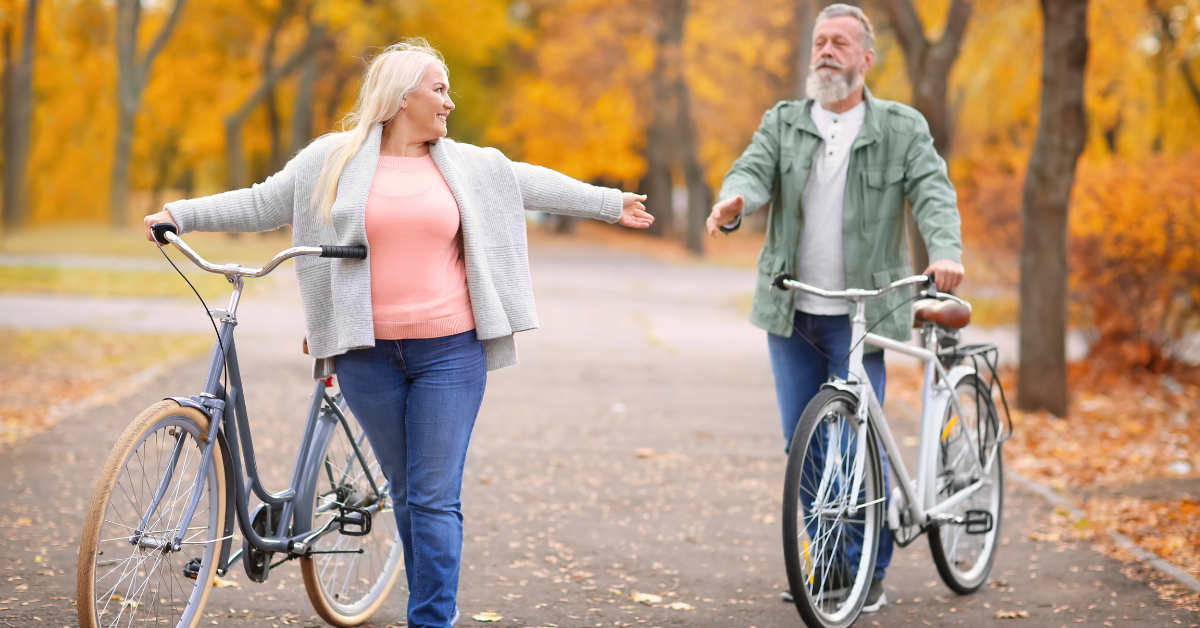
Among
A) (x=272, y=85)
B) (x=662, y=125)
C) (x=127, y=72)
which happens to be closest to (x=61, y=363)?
(x=127, y=72)

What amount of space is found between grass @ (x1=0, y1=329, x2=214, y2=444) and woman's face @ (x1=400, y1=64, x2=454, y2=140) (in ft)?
15.8

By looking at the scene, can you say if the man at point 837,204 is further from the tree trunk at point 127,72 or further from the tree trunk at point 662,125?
the tree trunk at point 127,72

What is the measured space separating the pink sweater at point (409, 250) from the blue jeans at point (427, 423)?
65 millimetres

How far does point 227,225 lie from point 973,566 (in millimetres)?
3241

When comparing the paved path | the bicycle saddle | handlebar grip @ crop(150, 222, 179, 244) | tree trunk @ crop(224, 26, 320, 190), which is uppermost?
tree trunk @ crop(224, 26, 320, 190)

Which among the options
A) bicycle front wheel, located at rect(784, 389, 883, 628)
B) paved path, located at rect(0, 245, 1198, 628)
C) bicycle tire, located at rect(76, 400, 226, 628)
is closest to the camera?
bicycle tire, located at rect(76, 400, 226, 628)

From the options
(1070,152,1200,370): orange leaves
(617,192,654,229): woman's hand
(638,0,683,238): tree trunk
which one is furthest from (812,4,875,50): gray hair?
(638,0,683,238): tree trunk

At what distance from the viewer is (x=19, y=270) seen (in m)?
17.1

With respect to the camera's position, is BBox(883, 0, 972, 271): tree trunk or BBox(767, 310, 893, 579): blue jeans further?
BBox(883, 0, 972, 271): tree trunk

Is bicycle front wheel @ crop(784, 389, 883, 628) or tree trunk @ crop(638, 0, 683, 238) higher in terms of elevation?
tree trunk @ crop(638, 0, 683, 238)

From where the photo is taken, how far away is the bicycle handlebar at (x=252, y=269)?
129 inches

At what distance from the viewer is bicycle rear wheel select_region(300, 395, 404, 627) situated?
3939 millimetres

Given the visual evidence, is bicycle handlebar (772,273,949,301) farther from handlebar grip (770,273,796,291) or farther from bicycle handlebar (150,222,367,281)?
bicycle handlebar (150,222,367,281)

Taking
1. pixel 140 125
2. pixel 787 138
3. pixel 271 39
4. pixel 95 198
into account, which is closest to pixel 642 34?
pixel 271 39
